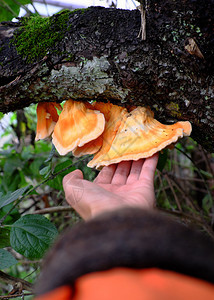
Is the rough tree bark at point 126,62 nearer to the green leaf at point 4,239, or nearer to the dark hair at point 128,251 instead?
the green leaf at point 4,239

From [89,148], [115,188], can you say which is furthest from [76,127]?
[115,188]

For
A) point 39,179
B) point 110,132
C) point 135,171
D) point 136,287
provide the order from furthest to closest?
point 39,179, point 110,132, point 135,171, point 136,287

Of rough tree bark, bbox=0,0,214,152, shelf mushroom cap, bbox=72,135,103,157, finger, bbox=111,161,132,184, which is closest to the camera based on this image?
rough tree bark, bbox=0,0,214,152

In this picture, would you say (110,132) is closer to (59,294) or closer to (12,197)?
(12,197)

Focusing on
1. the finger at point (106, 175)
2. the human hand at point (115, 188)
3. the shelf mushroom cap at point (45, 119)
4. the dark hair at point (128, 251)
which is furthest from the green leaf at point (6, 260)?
the dark hair at point (128, 251)

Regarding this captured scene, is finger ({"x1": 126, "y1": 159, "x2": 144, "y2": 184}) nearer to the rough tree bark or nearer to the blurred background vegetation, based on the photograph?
the rough tree bark

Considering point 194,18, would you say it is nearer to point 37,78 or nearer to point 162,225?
point 37,78

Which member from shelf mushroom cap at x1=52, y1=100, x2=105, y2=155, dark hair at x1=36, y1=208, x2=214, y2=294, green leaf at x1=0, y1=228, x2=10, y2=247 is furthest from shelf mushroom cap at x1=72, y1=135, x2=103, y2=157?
dark hair at x1=36, y1=208, x2=214, y2=294
